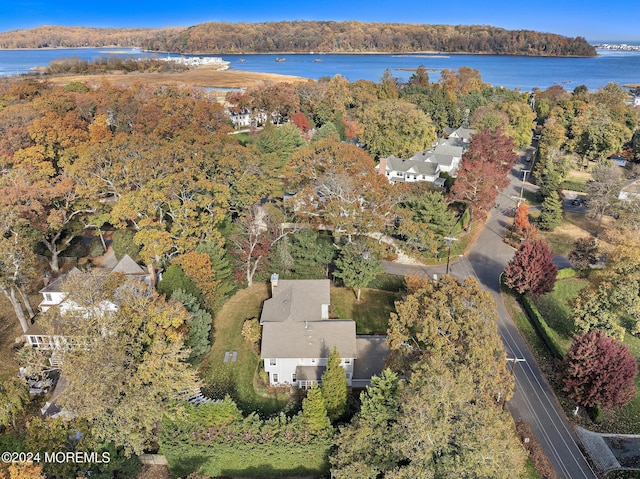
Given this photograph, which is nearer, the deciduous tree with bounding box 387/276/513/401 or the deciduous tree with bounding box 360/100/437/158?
Result: the deciduous tree with bounding box 387/276/513/401

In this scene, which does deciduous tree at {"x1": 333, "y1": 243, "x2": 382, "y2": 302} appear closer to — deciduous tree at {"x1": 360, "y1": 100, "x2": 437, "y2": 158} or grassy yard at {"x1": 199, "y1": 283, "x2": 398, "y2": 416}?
grassy yard at {"x1": 199, "y1": 283, "x2": 398, "y2": 416}

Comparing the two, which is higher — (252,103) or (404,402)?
(252,103)

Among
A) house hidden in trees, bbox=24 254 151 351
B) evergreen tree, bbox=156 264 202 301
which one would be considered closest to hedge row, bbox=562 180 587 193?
evergreen tree, bbox=156 264 202 301

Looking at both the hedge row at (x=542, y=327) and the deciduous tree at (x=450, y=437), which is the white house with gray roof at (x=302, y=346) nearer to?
the deciduous tree at (x=450, y=437)

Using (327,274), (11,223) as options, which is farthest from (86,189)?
(327,274)

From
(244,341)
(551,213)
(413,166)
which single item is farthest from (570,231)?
Result: (244,341)

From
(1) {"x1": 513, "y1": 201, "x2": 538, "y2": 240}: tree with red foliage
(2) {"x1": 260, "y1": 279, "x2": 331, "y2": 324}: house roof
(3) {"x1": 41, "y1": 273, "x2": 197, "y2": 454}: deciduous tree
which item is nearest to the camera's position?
(3) {"x1": 41, "y1": 273, "x2": 197, "y2": 454}: deciduous tree

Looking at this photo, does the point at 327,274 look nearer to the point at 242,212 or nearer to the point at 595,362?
the point at 242,212
